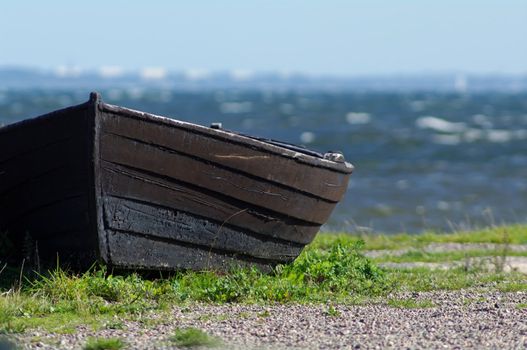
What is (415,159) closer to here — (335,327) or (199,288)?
(199,288)

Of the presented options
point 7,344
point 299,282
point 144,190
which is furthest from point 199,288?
point 7,344

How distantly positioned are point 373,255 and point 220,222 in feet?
15.3

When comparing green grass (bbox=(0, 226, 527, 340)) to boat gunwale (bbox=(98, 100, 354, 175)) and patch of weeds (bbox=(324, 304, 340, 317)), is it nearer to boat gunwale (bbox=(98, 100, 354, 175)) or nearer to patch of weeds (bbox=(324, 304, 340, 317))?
patch of weeds (bbox=(324, 304, 340, 317))

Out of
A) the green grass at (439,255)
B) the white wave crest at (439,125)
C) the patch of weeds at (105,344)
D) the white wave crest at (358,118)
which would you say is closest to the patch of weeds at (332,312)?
the patch of weeds at (105,344)

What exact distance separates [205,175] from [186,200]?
0.29 metres

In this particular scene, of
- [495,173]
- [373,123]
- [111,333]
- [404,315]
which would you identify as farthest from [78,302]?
[373,123]

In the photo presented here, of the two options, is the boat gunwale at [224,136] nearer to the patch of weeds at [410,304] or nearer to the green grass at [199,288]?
the green grass at [199,288]

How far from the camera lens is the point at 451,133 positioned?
61.8 meters

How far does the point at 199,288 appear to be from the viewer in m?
9.84

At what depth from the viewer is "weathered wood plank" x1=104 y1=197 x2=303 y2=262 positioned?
31.9 feet

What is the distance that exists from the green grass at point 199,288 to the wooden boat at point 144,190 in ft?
0.84

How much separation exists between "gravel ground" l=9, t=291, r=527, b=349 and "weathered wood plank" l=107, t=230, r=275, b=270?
87 cm

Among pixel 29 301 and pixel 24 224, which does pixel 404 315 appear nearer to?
pixel 29 301

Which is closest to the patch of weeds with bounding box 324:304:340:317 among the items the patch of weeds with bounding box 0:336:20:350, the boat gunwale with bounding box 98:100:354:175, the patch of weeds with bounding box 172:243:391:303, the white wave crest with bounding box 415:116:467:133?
the patch of weeds with bounding box 172:243:391:303
